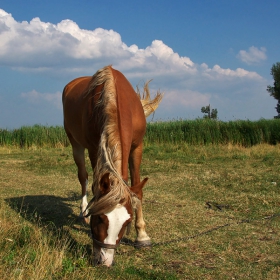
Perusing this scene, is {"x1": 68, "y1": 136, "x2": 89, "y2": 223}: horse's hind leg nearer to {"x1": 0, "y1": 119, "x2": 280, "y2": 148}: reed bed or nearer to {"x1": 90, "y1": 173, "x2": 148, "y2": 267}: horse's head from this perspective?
{"x1": 90, "y1": 173, "x2": 148, "y2": 267}: horse's head

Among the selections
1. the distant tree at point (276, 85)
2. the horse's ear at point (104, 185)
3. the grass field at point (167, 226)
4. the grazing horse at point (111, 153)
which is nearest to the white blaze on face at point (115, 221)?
the grazing horse at point (111, 153)

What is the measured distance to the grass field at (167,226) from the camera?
323 cm

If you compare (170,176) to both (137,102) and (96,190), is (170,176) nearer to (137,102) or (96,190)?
(137,102)

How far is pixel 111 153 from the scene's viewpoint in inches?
129

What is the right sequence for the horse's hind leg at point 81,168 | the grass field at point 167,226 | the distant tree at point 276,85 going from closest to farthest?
the grass field at point 167,226, the horse's hind leg at point 81,168, the distant tree at point 276,85

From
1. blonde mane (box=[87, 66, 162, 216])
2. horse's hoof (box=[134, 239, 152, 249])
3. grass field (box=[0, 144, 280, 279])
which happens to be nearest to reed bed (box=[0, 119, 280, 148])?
grass field (box=[0, 144, 280, 279])

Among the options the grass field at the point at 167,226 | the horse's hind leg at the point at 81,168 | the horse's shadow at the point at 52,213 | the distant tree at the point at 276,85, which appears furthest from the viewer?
the distant tree at the point at 276,85

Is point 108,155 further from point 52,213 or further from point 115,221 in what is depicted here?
point 52,213

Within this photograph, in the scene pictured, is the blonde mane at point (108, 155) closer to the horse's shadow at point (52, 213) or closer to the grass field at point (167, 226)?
the grass field at point (167, 226)

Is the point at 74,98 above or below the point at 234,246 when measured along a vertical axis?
above

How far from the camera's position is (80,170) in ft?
18.4

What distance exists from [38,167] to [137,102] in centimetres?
673

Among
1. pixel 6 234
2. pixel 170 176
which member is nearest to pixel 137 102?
pixel 6 234

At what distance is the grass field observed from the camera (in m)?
3.23
